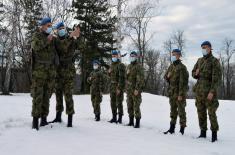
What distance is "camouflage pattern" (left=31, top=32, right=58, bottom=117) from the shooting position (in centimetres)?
682

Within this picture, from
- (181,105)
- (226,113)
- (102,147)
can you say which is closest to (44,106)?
(102,147)

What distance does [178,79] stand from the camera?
8.86 metres

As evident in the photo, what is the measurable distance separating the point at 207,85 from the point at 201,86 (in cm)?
15

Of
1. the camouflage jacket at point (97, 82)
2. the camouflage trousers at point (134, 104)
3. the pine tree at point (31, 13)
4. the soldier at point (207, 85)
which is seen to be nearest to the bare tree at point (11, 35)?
the pine tree at point (31, 13)

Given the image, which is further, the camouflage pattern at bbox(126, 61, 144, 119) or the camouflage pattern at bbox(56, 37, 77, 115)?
the camouflage pattern at bbox(126, 61, 144, 119)

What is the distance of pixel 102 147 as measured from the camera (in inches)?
228

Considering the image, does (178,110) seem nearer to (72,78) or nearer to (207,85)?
(207,85)

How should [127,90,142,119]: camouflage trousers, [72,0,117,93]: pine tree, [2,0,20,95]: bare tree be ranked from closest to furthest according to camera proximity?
1. [127,90,142,119]: camouflage trousers
2. [2,0,20,95]: bare tree
3. [72,0,117,93]: pine tree

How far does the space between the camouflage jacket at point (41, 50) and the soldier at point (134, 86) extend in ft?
10.7

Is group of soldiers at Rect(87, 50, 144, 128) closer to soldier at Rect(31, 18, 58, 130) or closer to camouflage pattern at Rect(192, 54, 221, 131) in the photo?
camouflage pattern at Rect(192, 54, 221, 131)

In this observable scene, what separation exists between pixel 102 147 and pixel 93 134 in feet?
4.26

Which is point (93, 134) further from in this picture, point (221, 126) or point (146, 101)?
point (146, 101)

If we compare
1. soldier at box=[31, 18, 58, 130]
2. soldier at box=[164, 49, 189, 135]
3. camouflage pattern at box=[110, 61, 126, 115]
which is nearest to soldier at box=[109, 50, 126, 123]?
camouflage pattern at box=[110, 61, 126, 115]

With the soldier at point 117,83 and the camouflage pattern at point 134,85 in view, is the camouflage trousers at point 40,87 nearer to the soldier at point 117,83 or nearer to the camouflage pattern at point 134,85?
the camouflage pattern at point 134,85
